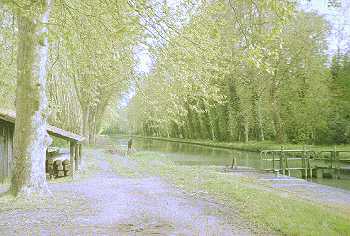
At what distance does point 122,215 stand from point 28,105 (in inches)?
160

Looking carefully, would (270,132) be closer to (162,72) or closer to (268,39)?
(162,72)

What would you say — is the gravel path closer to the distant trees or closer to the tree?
the tree

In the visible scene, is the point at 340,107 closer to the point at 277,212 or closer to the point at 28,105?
the point at 277,212

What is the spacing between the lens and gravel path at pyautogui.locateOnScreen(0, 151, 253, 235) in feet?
29.6

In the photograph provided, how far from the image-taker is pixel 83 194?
13.5 metres

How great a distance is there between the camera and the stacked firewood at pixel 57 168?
1817 centimetres

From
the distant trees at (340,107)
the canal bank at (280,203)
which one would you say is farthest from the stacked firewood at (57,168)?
the distant trees at (340,107)

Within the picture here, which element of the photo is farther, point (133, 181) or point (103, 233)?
point (133, 181)

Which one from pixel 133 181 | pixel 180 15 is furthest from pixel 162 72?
pixel 133 181

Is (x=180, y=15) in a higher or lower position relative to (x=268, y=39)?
higher

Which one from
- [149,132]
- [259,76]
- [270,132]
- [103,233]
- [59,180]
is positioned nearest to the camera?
[103,233]

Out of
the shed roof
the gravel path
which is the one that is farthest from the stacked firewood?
the gravel path

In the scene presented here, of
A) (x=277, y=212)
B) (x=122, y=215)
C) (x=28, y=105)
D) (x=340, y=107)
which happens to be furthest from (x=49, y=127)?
(x=340, y=107)

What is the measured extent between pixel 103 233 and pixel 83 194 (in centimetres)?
503
